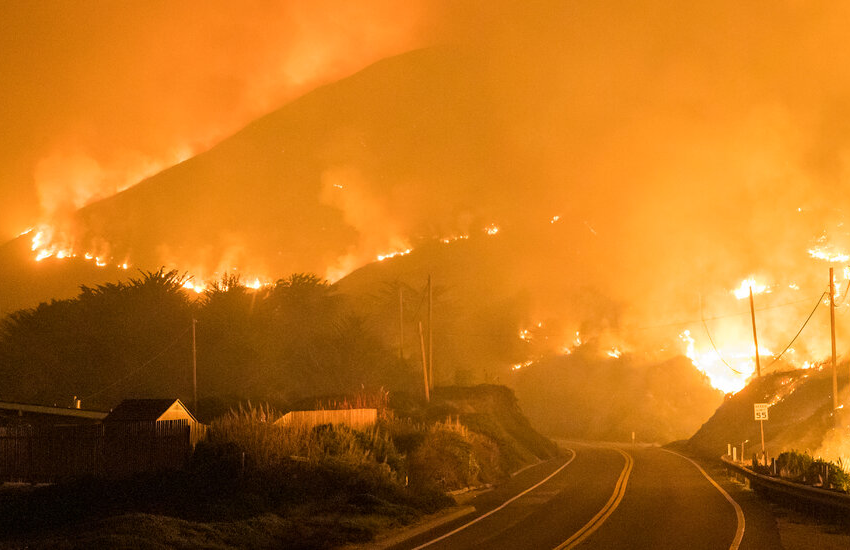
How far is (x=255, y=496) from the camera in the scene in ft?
64.7

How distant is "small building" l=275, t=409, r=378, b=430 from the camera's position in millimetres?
26656

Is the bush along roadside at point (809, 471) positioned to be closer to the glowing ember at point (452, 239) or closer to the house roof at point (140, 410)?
the house roof at point (140, 410)

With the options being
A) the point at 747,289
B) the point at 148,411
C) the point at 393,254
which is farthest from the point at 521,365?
the point at 148,411

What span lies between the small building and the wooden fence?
11.7 feet

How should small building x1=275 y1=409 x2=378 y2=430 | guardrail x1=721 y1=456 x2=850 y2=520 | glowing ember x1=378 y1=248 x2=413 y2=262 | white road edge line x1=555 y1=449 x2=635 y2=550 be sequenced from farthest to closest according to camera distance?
1. glowing ember x1=378 y1=248 x2=413 y2=262
2. small building x1=275 y1=409 x2=378 y2=430
3. guardrail x1=721 y1=456 x2=850 y2=520
4. white road edge line x1=555 y1=449 x2=635 y2=550

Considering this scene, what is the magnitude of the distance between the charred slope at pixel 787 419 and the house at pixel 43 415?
108 feet

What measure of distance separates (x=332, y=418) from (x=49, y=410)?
13460 millimetres

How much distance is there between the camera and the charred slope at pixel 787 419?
136 feet

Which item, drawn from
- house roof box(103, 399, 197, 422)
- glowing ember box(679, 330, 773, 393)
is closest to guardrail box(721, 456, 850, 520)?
house roof box(103, 399, 197, 422)

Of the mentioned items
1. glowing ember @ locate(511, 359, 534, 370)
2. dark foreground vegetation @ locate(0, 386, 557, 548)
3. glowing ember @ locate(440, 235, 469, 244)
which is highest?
glowing ember @ locate(440, 235, 469, 244)

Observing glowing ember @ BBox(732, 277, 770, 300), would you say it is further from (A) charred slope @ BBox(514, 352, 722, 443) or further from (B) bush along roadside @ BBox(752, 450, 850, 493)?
(B) bush along roadside @ BBox(752, 450, 850, 493)

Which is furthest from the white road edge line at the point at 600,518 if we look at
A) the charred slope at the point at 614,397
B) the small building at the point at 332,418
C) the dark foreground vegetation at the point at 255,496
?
the charred slope at the point at 614,397

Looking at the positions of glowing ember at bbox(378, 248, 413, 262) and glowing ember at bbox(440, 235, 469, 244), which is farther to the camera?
glowing ember at bbox(440, 235, 469, 244)

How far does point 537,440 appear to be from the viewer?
55.4 m
